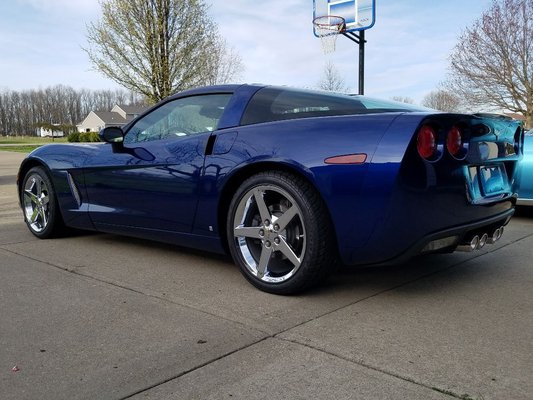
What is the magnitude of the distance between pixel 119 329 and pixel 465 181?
82.0 inches

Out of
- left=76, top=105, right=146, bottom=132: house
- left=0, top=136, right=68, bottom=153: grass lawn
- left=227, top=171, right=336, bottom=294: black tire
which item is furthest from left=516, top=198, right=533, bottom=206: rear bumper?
left=76, top=105, right=146, bottom=132: house

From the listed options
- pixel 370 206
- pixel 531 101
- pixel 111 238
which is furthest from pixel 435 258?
pixel 531 101

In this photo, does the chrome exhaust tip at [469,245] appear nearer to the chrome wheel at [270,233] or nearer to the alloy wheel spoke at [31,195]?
the chrome wheel at [270,233]

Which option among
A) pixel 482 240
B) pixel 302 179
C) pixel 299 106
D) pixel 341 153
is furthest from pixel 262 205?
pixel 482 240

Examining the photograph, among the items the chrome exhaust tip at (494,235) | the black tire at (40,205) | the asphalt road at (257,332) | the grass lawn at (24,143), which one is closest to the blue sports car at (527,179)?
the asphalt road at (257,332)

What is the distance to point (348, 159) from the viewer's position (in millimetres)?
2777

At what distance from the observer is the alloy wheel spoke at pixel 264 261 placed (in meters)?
3.17

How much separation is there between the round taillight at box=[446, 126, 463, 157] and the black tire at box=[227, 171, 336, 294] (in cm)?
79

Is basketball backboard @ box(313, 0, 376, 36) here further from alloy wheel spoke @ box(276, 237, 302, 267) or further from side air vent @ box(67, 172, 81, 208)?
alloy wheel spoke @ box(276, 237, 302, 267)

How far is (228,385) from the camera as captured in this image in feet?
6.78

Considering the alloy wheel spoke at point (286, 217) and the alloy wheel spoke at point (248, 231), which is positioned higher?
the alloy wheel spoke at point (286, 217)

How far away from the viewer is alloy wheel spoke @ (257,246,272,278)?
3.17 m

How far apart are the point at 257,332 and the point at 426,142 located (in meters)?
1.35

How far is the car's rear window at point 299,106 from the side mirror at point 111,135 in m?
1.31
